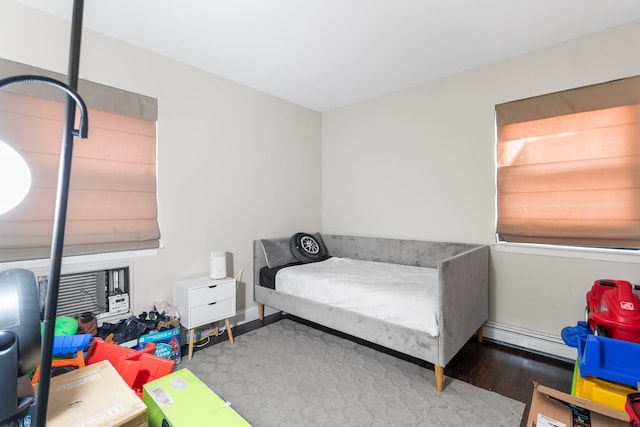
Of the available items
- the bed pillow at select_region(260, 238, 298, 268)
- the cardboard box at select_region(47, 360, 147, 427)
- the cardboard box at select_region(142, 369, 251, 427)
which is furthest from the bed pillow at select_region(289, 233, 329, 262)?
the cardboard box at select_region(47, 360, 147, 427)

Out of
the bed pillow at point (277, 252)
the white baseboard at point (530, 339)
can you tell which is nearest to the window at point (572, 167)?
the white baseboard at point (530, 339)

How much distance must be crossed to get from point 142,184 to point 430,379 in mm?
2639

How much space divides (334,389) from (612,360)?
4.90 ft

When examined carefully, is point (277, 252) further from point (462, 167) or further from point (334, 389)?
point (462, 167)

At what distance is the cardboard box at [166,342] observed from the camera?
7.23 feet

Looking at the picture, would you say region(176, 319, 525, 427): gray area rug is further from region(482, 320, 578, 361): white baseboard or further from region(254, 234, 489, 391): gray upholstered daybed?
region(482, 320, 578, 361): white baseboard

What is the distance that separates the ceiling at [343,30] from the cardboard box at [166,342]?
85.2 inches

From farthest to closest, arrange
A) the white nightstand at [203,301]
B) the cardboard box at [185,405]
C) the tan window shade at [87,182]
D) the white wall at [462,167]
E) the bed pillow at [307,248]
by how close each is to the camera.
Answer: the bed pillow at [307,248], the white nightstand at [203,301], the white wall at [462,167], the tan window shade at [87,182], the cardboard box at [185,405]

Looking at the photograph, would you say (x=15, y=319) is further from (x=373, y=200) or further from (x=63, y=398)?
(x=373, y=200)

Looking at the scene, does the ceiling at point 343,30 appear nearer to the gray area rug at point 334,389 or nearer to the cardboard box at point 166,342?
the cardboard box at point 166,342

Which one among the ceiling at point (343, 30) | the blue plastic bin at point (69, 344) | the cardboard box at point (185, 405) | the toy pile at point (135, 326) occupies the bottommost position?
the cardboard box at point (185, 405)

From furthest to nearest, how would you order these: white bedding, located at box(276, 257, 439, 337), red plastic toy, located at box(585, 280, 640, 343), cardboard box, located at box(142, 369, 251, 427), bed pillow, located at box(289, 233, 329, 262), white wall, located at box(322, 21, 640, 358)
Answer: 1. bed pillow, located at box(289, 233, 329, 262)
2. white wall, located at box(322, 21, 640, 358)
3. white bedding, located at box(276, 257, 439, 337)
4. red plastic toy, located at box(585, 280, 640, 343)
5. cardboard box, located at box(142, 369, 251, 427)

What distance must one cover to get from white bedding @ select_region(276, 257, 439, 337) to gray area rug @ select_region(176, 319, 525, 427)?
1.28ft

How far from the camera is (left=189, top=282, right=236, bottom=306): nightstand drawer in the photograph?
8.00 feet
